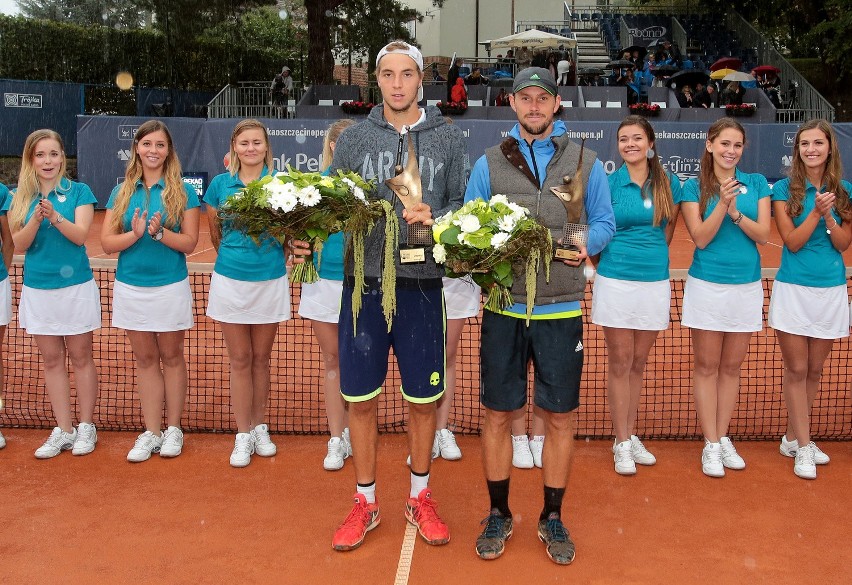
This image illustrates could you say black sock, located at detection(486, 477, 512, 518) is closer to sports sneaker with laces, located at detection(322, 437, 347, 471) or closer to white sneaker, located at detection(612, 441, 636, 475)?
white sneaker, located at detection(612, 441, 636, 475)

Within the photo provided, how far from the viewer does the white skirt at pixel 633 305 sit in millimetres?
5062

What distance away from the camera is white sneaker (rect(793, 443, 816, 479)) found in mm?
5102

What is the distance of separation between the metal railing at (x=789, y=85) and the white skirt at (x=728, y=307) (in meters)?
17.4

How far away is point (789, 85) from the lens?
993 inches

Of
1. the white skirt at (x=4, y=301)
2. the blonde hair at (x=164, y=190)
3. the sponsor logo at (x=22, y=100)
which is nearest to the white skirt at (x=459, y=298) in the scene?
the blonde hair at (x=164, y=190)

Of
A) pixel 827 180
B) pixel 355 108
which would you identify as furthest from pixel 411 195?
pixel 355 108

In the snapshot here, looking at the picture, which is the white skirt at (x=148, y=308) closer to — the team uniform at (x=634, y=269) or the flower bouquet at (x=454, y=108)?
the team uniform at (x=634, y=269)

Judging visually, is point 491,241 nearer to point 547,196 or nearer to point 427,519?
point 547,196

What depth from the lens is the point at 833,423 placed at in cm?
618

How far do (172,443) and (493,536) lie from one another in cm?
237

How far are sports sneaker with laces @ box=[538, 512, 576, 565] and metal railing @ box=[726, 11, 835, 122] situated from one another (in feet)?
62.3

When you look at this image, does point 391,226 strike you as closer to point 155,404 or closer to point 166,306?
point 166,306

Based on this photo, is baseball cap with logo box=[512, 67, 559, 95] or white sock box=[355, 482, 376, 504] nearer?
baseball cap with logo box=[512, 67, 559, 95]

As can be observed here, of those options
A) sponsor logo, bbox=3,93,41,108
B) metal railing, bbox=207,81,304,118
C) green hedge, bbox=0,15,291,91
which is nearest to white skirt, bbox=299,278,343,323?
metal railing, bbox=207,81,304,118
